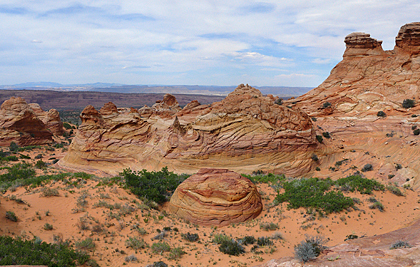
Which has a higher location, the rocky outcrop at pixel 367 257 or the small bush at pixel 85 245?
the rocky outcrop at pixel 367 257

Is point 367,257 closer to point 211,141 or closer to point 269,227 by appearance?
point 269,227

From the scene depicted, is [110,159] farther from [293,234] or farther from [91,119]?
[293,234]

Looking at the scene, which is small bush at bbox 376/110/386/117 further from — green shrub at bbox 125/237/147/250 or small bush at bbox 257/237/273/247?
green shrub at bbox 125/237/147/250

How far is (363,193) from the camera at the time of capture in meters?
18.5

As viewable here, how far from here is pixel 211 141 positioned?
26.5 m

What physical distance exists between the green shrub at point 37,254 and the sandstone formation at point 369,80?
36768mm

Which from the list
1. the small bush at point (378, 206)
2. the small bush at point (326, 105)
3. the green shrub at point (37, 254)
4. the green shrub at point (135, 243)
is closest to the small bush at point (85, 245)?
the green shrub at point (37, 254)

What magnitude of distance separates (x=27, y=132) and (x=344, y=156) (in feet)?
165

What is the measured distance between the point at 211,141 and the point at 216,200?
1071 cm

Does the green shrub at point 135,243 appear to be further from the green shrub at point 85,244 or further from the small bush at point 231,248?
the small bush at point 231,248

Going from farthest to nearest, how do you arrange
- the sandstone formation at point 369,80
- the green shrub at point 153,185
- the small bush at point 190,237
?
the sandstone formation at point 369,80, the green shrub at point 153,185, the small bush at point 190,237

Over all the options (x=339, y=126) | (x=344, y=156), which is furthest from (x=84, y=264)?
(x=339, y=126)

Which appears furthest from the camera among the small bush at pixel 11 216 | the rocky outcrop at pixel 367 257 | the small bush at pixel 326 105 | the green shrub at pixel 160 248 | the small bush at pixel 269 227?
the small bush at pixel 326 105

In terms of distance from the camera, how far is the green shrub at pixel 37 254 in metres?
8.22
